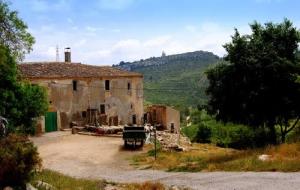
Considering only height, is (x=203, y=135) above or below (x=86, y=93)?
below

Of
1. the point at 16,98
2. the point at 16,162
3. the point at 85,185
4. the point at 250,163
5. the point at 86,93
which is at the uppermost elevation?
the point at 86,93

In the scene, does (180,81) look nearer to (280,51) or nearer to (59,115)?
(59,115)

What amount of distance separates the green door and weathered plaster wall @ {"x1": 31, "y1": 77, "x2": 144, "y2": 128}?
21.6 inches

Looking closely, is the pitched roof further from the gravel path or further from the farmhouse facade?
the gravel path

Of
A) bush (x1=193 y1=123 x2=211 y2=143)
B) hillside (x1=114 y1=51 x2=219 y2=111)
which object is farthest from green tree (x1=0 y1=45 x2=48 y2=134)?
hillside (x1=114 y1=51 x2=219 y2=111)

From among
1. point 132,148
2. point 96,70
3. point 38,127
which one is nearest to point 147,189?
point 132,148

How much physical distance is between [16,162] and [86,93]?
1392 inches

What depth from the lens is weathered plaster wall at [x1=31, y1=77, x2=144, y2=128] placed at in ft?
154

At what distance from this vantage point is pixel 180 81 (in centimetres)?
13650

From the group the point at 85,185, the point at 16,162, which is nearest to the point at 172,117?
the point at 85,185

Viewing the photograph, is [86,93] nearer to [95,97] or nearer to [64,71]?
[95,97]

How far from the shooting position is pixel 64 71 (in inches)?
1919

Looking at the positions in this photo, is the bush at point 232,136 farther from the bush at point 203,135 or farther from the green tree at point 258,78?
the green tree at point 258,78

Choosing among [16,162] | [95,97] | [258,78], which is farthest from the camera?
[95,97]
